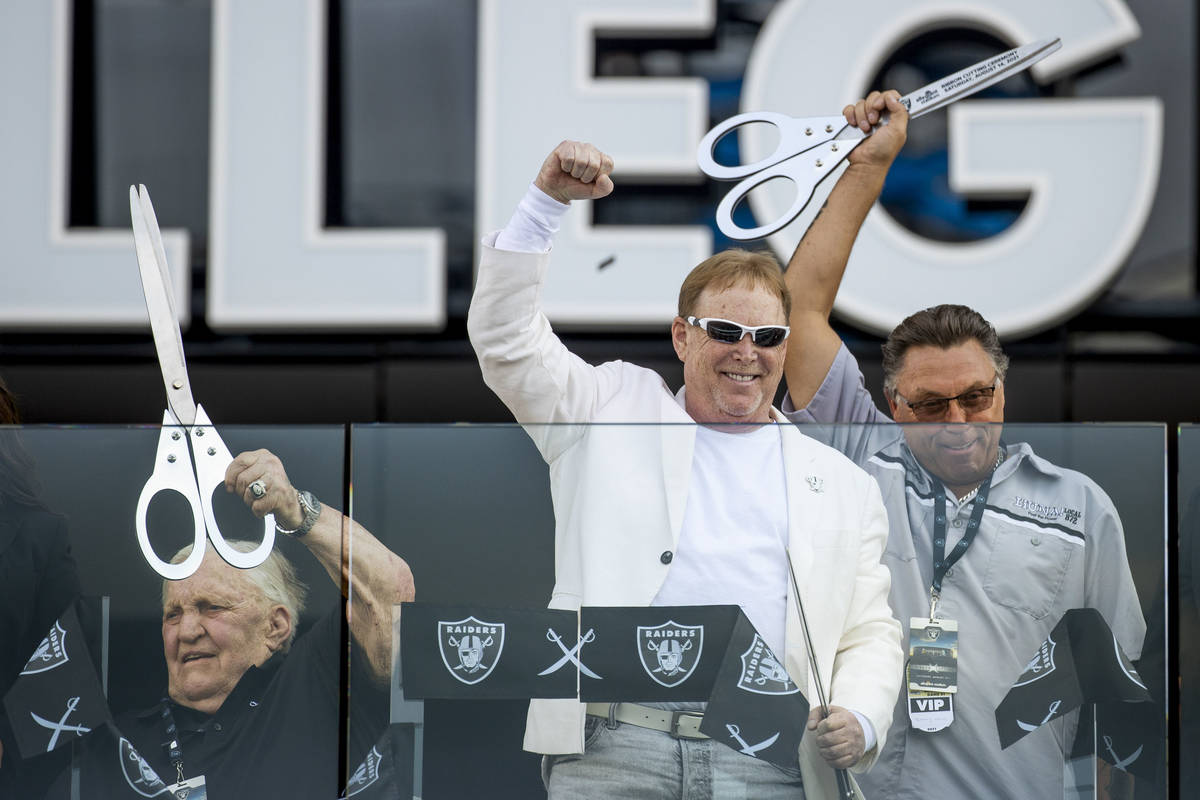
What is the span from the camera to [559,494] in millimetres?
1955

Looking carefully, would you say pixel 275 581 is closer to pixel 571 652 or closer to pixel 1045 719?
pixel 571 652

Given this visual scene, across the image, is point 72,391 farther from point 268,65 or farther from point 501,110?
point 501,110

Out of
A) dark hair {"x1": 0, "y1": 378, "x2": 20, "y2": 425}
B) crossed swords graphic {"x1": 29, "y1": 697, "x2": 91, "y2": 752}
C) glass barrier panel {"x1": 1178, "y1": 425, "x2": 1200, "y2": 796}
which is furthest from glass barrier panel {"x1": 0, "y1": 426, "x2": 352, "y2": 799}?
glass barrier panel {"x1": 1178, "y1": 425, "x2": 1200, "y2": 796}

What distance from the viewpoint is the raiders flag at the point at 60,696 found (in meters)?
1.98

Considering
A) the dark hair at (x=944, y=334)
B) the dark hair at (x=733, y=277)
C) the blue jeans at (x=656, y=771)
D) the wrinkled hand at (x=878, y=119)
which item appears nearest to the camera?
the blue jeans at (x=656, y=771)

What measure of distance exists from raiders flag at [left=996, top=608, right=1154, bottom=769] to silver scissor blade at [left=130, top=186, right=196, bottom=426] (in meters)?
1.38

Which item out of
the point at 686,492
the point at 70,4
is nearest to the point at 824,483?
the point at 686,492

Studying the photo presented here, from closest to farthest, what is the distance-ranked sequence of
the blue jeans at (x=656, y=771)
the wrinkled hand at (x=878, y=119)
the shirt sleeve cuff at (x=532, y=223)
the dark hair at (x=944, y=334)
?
1. the blue jeans at (x=656, y=771)
2. the shirt sleeve cuff at (x=532, y=223)
3. the wrinkled hand at (x=878, y=119)
4. the dark hair at (x=944, y=334)

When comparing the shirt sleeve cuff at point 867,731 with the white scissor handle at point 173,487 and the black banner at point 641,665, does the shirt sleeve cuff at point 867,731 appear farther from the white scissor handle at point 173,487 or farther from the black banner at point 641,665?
the white scissor handle at point 173,487

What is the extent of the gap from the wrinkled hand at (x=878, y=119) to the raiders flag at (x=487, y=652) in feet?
3.75

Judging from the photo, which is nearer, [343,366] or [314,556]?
[314,556]

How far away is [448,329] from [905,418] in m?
2.74

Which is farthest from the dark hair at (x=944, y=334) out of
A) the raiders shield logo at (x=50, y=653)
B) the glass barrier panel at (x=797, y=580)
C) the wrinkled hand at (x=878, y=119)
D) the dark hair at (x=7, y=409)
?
the dark hair at (x=7, y=409)

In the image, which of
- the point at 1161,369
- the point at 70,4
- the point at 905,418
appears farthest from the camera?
the point at 70,4
